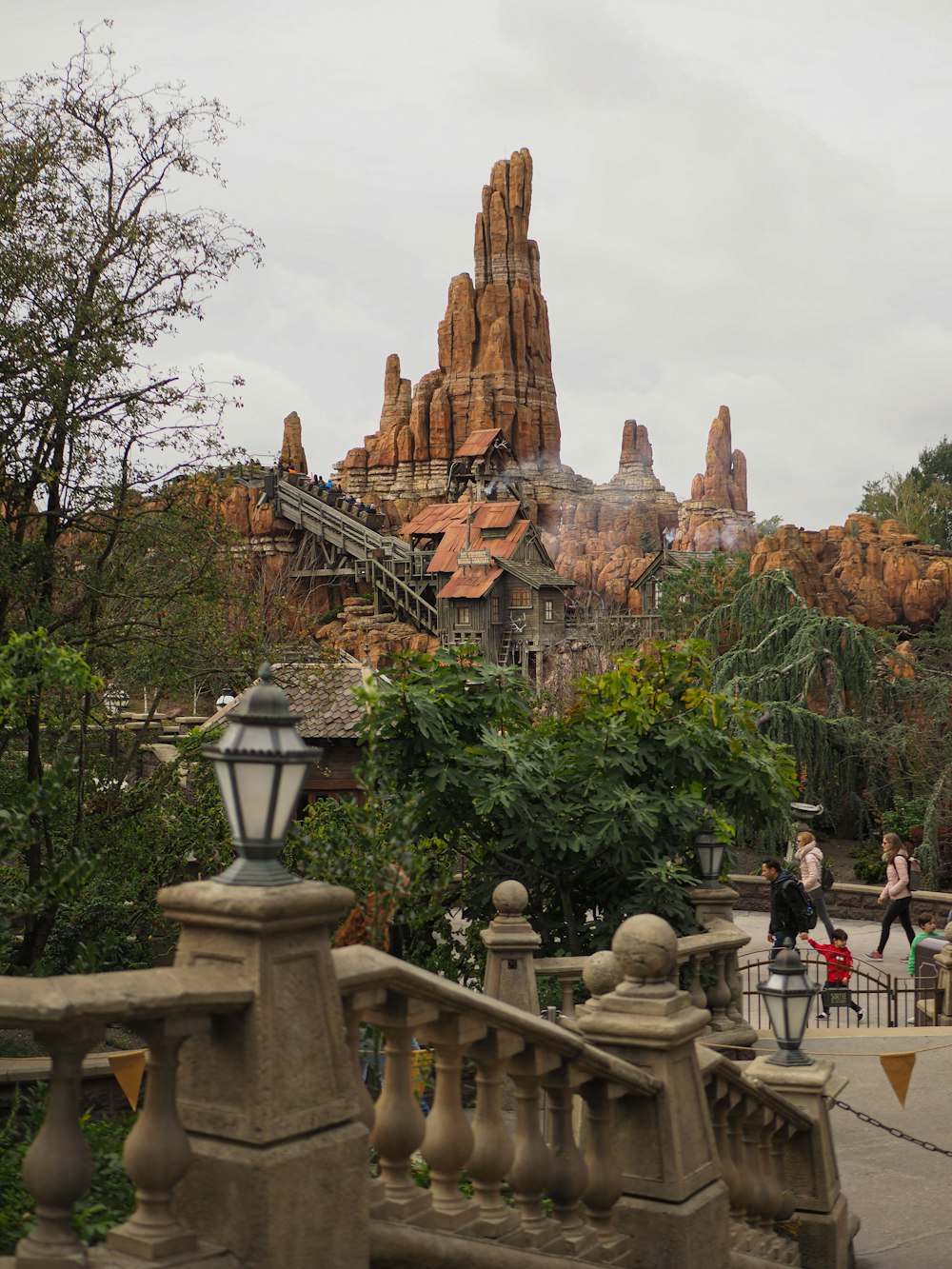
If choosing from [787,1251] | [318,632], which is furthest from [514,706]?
[318,632]

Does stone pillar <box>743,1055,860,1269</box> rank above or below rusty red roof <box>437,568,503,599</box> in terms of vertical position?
below

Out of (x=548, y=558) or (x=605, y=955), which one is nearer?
(x=605, y=955)

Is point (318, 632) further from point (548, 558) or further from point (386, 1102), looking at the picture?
point (386, 1102)

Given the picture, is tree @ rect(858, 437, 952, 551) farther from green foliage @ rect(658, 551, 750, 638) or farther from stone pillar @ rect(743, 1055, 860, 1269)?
stone pillar @ rect(743, 1055, 860, 1269)

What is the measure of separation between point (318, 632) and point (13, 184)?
5068 centimetres

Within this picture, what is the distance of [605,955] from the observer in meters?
4.89

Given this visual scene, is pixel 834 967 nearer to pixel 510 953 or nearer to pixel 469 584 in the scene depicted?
pixel 510 953

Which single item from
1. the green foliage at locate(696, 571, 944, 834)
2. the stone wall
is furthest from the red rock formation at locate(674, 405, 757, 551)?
the stone wall

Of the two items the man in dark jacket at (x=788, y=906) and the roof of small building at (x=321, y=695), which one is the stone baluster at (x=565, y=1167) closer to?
the man in dark jacket at (x=788, y=906)

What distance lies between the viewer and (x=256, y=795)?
10.2ft

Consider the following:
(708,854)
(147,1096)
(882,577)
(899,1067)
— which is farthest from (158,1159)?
(882,577)

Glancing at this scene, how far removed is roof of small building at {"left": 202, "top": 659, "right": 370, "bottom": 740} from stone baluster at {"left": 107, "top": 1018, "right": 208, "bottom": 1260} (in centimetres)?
1232

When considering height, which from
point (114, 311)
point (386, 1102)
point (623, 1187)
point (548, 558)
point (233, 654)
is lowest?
point (623, 1187)

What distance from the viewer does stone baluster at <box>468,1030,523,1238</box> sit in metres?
3.85
